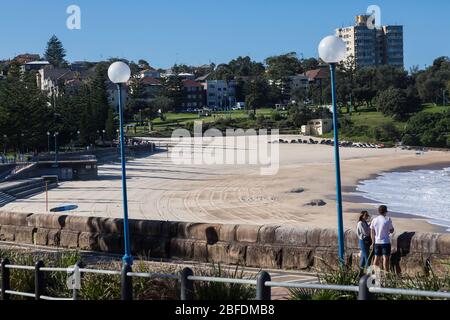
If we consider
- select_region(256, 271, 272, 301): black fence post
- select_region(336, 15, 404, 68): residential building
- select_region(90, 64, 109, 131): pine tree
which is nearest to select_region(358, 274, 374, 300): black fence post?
select_region(256, 271, 272, 301): black fence post

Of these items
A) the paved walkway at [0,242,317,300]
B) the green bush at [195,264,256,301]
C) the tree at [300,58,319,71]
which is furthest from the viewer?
the tree at [300,58,319,71]

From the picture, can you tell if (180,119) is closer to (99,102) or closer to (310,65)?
(99,102)

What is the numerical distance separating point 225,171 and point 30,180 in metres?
13.6

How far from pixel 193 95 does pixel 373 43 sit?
5077cm

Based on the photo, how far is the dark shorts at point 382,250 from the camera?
7.84 metres

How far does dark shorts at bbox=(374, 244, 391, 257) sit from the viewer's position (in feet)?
25.7

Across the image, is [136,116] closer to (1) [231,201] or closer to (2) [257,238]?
(1) [231,201]

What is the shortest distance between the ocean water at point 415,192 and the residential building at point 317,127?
107ft

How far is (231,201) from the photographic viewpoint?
29234 millimetres

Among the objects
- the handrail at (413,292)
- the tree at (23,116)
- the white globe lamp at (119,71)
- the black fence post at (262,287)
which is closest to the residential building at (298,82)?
the tree at (23,116)

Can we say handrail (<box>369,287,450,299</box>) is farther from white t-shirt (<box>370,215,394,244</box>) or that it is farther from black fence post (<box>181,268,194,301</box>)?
white t-shirt (<box>370,215,394,244</box>)

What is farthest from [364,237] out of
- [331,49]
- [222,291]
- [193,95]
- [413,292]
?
[193,95]

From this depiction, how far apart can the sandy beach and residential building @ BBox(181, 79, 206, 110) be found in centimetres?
5409
